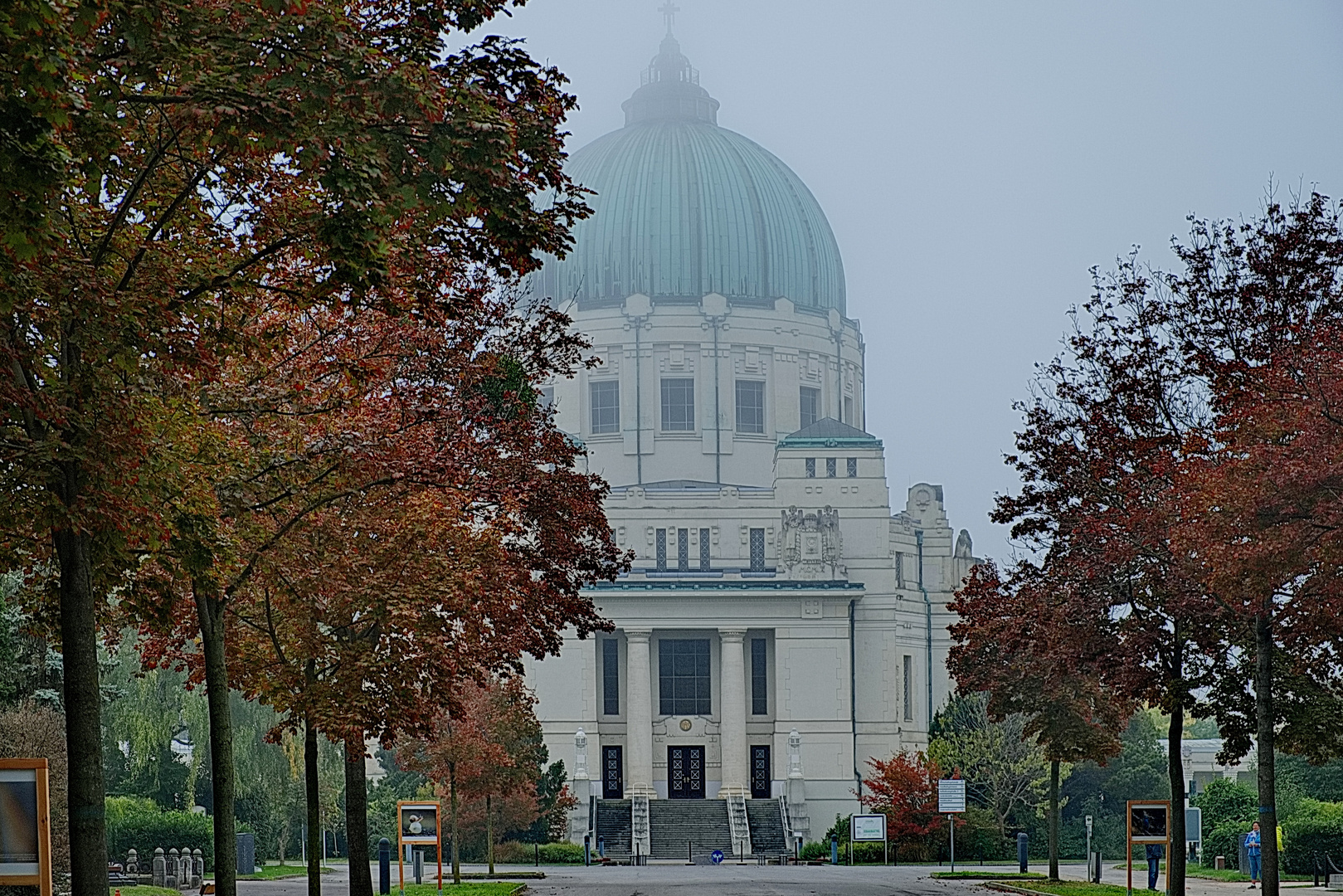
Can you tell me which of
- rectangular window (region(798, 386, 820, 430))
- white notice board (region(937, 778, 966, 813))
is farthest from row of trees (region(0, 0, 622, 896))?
rectangular window (region(798, 386, 820, 430))

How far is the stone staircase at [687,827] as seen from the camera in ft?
249

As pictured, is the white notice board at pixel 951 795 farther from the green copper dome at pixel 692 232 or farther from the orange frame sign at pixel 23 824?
the orange frame sign at pixel 23 824

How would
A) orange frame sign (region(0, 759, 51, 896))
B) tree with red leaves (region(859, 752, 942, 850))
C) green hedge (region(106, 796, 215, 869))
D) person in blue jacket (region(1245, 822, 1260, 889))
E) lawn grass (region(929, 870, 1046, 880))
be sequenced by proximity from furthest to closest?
tree with red leaves (region(859, 752, 942, 850))
green hedge (region(106, 796, 215, 869))
lawn grass (region(929, 870, 1046, 880))
person in blue jacket (region(1245, 822, 1260, 889))
orange frame sign (region(0, 759, 51, 896))

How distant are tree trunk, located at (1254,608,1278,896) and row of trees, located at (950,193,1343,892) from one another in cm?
4

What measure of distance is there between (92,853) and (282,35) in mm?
5848

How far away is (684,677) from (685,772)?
4552mm

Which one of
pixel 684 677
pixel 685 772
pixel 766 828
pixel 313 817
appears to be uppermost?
pixel 313 817

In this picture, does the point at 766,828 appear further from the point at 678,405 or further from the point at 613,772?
the point at 678,405

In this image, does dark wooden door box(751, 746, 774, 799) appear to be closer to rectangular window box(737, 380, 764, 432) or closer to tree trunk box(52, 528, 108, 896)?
rectangular window box(737, 380, 764, 432)

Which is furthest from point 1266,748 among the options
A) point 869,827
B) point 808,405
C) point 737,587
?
point 808,405

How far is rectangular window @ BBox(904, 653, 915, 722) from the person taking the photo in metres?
91.3

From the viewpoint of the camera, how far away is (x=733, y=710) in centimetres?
8675

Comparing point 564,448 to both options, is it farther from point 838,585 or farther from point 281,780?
point 838,585

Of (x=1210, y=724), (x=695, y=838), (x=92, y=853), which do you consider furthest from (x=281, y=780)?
(x=1210, y=724)
